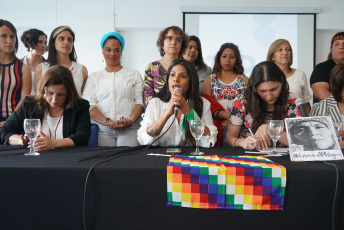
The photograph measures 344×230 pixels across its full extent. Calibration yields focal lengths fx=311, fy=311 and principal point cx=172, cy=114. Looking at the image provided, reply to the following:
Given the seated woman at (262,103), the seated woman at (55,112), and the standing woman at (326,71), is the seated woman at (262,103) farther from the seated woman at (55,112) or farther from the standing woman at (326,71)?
the seated woman at (55,112)

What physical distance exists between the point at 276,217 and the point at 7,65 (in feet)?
7.60

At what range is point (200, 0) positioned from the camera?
510 cm

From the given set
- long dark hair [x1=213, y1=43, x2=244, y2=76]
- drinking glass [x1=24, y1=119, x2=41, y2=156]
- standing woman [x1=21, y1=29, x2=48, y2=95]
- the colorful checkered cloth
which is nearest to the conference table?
the colorful checkered cloth

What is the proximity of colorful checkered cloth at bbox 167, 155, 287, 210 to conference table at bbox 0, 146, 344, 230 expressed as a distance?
3cm

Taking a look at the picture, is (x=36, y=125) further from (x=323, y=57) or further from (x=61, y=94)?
(x=323, y=57)

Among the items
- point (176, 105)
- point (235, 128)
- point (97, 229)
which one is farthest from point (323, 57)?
point (97, 229)

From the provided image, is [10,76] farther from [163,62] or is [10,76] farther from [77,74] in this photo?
[163,62]

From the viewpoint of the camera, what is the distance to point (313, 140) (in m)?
1.36

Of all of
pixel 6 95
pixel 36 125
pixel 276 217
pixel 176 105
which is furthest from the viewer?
pixel 6 95

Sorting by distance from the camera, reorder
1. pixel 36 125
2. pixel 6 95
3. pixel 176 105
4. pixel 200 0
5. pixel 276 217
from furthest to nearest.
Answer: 1. pixel 200 0
2. pixel 6 95
3. pixel 176 105
4. pixel 36 125
5. pixel 276 217

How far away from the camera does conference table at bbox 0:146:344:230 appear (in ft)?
3.76

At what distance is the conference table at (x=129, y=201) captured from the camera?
1.14 metres

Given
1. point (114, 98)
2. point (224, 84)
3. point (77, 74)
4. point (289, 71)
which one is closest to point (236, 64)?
point (224, 84)

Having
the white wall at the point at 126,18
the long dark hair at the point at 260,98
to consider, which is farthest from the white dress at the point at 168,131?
the white wall at the point at 126,18
